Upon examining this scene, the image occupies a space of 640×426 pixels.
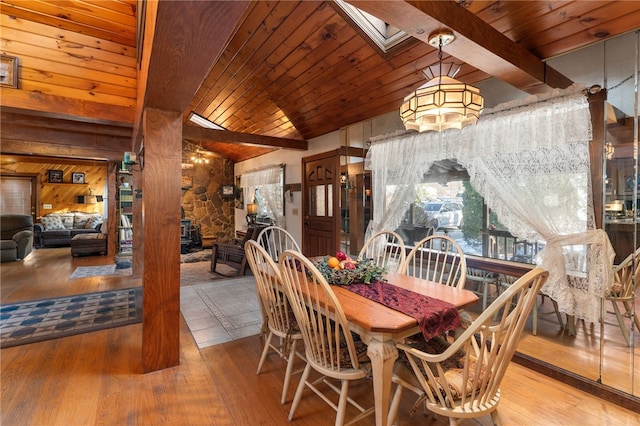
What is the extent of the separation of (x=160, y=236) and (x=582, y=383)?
3.21 m

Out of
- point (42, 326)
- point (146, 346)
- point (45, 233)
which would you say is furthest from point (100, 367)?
point (45, 233)

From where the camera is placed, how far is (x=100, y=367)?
88.7 inches

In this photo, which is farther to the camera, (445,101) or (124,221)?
(124,221)

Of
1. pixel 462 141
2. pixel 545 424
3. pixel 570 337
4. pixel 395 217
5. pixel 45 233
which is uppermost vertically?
pixel 462 141

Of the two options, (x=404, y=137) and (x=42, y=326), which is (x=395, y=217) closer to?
(x=404, y=137)

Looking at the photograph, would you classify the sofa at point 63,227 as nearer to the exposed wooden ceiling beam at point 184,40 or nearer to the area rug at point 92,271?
the area rug at point 92,271

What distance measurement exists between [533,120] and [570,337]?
182 centimetres

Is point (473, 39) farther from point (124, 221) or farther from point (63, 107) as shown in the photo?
point (124, 221)

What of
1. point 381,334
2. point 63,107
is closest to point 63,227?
point 63,107

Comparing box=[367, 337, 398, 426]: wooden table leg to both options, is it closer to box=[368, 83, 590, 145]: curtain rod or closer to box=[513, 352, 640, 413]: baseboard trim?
box=[513, 352, 640, 413]: baseboard trim

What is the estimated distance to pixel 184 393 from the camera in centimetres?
196

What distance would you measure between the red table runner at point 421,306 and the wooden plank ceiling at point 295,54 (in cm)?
153

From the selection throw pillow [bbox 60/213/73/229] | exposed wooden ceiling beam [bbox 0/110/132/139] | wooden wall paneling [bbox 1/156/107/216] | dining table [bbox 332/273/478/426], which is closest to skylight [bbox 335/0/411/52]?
dining table [bbox 332/273/478/426]

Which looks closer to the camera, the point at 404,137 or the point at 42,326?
the point at 42,326
